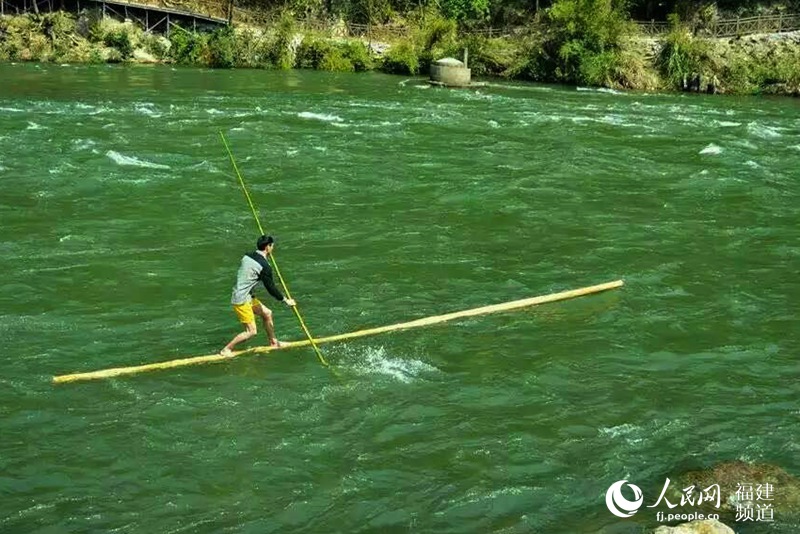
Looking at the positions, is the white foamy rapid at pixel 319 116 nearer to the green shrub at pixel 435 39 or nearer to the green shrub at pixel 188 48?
the green shrub at pixel 435 39

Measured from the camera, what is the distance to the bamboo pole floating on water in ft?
40.5

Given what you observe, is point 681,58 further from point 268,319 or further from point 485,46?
point 268,319

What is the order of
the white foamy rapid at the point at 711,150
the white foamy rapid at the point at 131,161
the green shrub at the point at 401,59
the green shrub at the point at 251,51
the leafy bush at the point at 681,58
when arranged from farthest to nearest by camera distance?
the green shrub at the point at 251,51, the green shrub at the point at 401,59, the leafy bush at the point at 681,58, the white foamy rapid at the point at 711,150, the white foamy rapid at the point at 131,161

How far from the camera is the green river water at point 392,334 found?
10.0 m

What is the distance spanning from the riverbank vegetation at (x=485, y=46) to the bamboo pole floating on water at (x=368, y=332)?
36224 millimetres

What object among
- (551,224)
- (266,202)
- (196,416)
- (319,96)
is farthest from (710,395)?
(319,96)

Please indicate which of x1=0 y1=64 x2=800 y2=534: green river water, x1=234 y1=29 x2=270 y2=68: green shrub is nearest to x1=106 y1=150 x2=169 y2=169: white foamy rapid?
x1=0 y1=64 x2=800 y2=534: green river water

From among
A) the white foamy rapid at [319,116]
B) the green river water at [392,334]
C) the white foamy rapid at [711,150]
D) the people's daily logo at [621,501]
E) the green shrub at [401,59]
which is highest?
the green shrub at [401,59]

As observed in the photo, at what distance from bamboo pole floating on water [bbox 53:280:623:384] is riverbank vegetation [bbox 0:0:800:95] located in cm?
3622

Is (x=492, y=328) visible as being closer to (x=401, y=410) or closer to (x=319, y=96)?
(x=401, y=410)

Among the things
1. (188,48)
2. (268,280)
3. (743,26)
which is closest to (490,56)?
(743,26)

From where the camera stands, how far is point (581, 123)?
3441cm

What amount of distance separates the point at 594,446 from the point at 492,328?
3930 millimetres

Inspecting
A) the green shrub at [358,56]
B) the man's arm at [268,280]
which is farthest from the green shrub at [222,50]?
the man's arm at [268,280]
